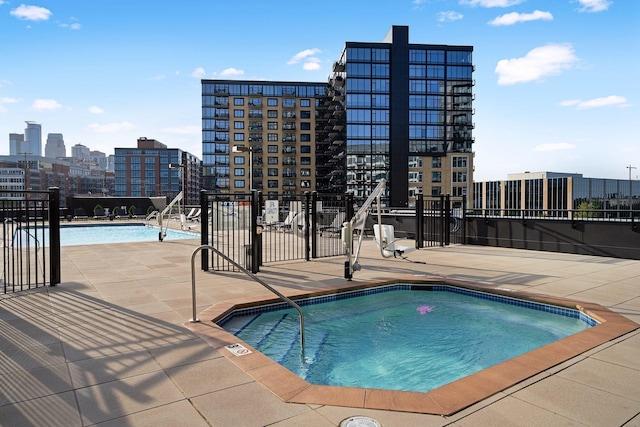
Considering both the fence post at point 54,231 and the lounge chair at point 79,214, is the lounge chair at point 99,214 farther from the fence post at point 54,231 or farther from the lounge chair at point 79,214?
the fence post at point 54,231

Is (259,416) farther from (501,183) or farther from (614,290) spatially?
(501,183)

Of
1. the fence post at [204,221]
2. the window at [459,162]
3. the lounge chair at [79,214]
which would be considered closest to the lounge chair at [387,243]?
the fence post at [204,221]

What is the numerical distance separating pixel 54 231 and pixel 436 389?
707 centimetres

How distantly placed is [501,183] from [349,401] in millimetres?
98668

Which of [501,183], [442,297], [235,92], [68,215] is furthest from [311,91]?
[442,297]

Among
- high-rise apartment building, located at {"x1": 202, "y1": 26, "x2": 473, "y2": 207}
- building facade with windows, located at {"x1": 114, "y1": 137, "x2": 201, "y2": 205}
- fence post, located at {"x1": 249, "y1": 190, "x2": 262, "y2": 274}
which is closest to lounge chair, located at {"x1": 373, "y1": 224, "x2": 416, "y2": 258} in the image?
fence post, located at {"x1": 249, "y1": 190, "x2": 262, "y2": 274}

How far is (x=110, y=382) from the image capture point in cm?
344

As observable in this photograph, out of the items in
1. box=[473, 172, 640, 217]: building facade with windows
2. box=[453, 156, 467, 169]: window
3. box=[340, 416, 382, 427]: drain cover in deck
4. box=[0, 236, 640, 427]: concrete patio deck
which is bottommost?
box=[0, 236, 640, 427]: concrete patio deck

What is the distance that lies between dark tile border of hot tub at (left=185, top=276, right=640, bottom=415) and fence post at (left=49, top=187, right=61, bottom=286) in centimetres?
374

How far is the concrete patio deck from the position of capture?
9.44ft

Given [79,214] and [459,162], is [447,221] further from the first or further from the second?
[459,162]

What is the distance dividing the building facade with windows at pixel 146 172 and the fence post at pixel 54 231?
5038 inches

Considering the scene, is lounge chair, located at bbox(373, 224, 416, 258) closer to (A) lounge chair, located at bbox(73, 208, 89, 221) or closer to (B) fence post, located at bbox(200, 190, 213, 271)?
(B) fence post, located at bbox(200, 190, 213, 271)

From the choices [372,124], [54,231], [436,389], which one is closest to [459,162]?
[372,124]
